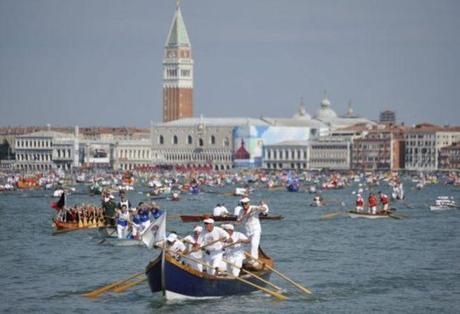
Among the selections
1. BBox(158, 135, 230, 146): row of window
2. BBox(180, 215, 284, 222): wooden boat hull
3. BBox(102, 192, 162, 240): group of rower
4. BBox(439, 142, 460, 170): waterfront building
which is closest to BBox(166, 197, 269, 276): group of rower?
BBox(102, 192, 162, 240): group of rower

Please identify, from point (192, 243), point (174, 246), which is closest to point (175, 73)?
point (192, 243)

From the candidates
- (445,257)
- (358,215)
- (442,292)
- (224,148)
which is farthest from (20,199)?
(224,148)

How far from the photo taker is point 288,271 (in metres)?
32.7

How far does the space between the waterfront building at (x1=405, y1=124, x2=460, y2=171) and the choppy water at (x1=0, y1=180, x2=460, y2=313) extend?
11838cm

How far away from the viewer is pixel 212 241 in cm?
2636

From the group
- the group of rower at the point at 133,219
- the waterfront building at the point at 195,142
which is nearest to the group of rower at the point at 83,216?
the group of rower at the point at 133,219

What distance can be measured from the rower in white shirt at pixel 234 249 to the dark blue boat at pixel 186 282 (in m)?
0.24

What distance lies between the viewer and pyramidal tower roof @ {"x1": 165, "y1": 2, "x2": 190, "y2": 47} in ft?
645

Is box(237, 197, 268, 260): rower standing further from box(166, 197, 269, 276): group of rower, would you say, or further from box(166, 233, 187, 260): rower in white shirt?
box(166, 233, 187, 260): rower in white shirt

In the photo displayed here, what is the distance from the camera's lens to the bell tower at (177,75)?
641 ft

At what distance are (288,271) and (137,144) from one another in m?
161

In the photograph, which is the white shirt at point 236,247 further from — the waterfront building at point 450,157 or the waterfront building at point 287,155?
the waterfront building at point 287,155

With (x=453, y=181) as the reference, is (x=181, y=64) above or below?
above

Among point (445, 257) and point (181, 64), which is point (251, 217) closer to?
point (445, 257)
